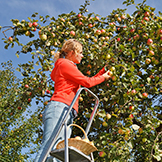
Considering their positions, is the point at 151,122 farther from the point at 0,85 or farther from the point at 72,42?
the point at 0,85

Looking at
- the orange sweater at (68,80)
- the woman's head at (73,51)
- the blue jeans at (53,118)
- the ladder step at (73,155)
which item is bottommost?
the ladder step at (73,155)

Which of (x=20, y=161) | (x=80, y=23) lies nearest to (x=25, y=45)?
(x=80, y=23)

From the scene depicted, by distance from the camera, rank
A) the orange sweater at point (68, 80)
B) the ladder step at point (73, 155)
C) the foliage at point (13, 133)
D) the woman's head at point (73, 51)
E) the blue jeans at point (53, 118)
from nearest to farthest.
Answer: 1. the ladder step at point (73, 155)
2. the blue jeans at point (53, 118)
3. the orange sweater at point (68, 80)
4. the woman's head at point (73, 51)
5. the foliage at point (13, 133)

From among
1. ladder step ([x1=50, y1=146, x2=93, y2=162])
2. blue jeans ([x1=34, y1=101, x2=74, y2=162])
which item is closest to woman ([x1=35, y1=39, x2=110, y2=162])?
blue jeans ([x1=34, y1=101, x2=74, y2=162])

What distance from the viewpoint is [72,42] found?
2301mm

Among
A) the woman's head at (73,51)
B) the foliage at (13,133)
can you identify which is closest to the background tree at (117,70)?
the woman's head at (73,51)

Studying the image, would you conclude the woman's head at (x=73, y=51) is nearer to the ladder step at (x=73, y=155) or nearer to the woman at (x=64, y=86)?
the woman at (x=64, y=86)

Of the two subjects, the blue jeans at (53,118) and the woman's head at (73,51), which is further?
the woman's head at (73,51)

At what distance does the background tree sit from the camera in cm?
259

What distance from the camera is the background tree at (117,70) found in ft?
8.51

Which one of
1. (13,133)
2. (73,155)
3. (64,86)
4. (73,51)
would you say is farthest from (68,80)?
(13,133)

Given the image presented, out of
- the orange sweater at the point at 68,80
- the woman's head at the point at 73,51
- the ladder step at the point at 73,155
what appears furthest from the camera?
the woman's head at the point at 73,51

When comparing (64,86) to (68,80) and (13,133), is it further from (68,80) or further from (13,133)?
(13,133)

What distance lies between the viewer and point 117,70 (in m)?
2.65
